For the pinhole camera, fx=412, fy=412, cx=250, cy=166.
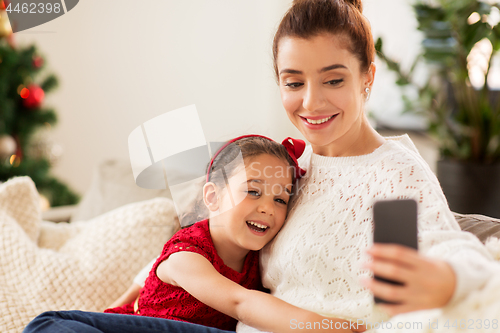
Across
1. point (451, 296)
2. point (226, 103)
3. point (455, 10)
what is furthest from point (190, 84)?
point (455, 10)

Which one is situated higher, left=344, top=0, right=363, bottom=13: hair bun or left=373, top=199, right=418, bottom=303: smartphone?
left=344, top=0, right=363, bottom=13: hair bun

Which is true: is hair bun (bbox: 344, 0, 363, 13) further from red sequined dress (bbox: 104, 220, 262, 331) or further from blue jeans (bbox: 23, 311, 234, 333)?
blue jeans (bbox: 23, 311, 234, 333)

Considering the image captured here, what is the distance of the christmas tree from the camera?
2.23m

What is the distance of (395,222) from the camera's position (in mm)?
460

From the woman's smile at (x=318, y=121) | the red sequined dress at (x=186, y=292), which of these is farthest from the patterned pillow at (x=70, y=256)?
the woman's smile at (x=318, y=121)

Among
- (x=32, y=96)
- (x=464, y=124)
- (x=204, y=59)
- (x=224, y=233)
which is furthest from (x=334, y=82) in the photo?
(x=32, y=96)

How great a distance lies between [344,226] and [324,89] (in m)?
0.27

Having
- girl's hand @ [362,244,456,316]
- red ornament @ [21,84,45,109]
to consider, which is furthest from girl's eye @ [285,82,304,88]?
red ornament @ [21,84,45,109]

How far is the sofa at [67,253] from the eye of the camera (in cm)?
115

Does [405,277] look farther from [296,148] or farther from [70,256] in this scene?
[70,256]

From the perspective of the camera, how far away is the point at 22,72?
2332 mm

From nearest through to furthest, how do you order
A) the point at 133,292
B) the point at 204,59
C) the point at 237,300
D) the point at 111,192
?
the point at 237,300 < the point at 204,59 < the point at 133,292 < the point at 111,192

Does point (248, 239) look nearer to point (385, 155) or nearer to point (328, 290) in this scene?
point (328, 290)

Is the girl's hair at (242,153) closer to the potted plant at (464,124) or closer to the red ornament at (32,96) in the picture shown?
the potted plant at (464,124)
